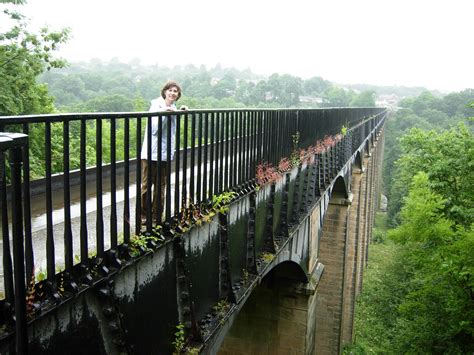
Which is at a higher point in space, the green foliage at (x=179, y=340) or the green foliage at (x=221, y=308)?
the green foliage at (x=179, y=340)

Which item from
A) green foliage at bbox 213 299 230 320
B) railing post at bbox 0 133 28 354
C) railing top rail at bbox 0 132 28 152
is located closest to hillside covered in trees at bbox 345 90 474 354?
green foliage at bbox 213 299 230 320

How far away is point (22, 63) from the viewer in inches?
625

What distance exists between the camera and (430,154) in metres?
20.2

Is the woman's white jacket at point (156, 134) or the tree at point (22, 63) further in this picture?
the tree at point (22, 63)

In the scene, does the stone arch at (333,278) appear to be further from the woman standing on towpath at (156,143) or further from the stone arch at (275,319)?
the woman standing on towpath at (156,143)

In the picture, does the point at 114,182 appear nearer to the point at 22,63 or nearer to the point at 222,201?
the point at 222,201

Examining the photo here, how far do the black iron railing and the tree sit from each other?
357 centimetres

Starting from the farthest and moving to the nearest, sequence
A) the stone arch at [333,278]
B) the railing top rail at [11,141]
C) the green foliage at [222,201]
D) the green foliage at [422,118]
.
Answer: the green foliage at [422,118] → the stone arch at [333,278] → the green foliage at [222,201] → the railing top rail at [11,141]

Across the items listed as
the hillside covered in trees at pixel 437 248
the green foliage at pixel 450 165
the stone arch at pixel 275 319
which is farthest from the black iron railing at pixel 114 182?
the green foliage at pixel 450 165

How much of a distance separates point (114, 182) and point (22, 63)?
14256 millimetres

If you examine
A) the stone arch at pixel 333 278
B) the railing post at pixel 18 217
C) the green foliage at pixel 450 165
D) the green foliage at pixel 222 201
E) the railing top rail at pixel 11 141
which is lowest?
the stone arch at pixel 333 278

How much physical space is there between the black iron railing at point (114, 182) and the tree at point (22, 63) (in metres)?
3.57

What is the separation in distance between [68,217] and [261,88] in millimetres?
133530

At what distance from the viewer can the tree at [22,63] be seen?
14351 millimetres
